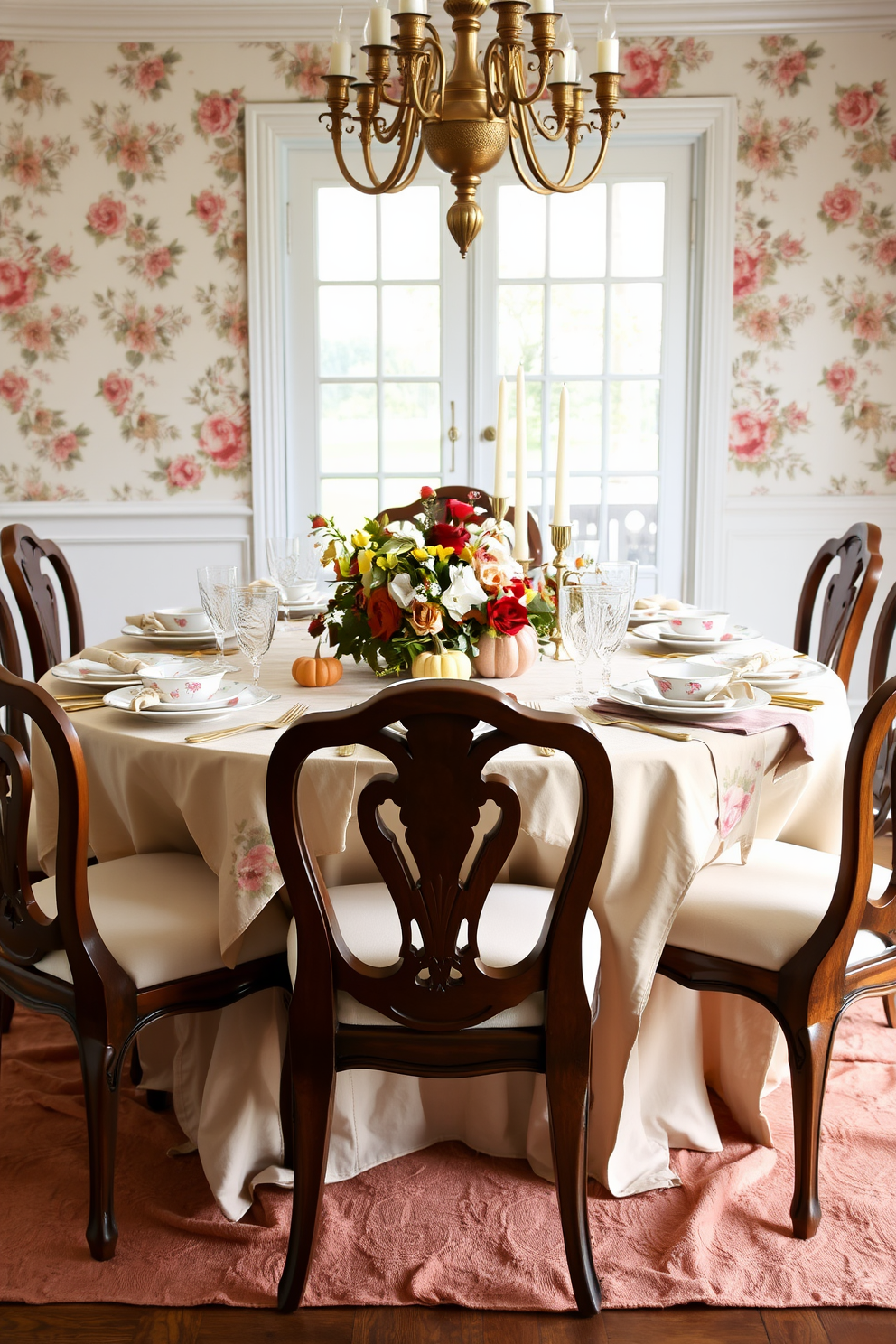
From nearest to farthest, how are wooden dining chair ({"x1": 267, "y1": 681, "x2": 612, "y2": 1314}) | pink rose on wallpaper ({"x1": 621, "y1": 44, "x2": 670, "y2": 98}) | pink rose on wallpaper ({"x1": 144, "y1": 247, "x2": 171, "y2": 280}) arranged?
wooden dining chair ({"x1": 267, "y1": 681, "x2": 612, "y2": 1314}) < pink rose on wallpaper ({"x1": 621, "y1": 44, "x2": 670, "y2": 98}) < pink rose on wallpaper ({"x1": 144, "y1": 247, "x2": 171, "y2": 280})

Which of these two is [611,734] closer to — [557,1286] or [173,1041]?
[557,1286]

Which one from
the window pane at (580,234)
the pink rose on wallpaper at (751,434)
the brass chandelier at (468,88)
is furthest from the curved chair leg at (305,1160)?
the window pane at (580,234)

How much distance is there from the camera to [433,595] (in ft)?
6.13

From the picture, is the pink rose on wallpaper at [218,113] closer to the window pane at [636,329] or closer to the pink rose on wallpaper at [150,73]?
the pink rose on wallpaper at [150,73]

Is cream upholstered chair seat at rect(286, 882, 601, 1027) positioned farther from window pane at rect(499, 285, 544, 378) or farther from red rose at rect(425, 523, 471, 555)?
window pane at rect(499, 285, 544, 378)

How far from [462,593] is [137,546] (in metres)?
2.49

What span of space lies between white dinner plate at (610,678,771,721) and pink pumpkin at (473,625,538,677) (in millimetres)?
227

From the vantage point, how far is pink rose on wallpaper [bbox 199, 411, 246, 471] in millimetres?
3990

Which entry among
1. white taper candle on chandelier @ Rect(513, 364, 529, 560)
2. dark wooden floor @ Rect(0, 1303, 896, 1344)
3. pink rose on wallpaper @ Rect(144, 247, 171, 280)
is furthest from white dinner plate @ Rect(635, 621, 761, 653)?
pink rose on wallpaper @ Rect(144, 247, 171, 280)

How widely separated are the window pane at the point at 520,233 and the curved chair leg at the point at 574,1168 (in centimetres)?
316

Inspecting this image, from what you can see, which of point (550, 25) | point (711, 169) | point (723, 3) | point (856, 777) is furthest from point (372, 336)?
point (856, 777)

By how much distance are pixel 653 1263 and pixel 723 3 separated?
147 inches

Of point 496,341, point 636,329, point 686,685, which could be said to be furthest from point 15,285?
point 686,685

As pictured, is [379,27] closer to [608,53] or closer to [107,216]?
[608,53]
